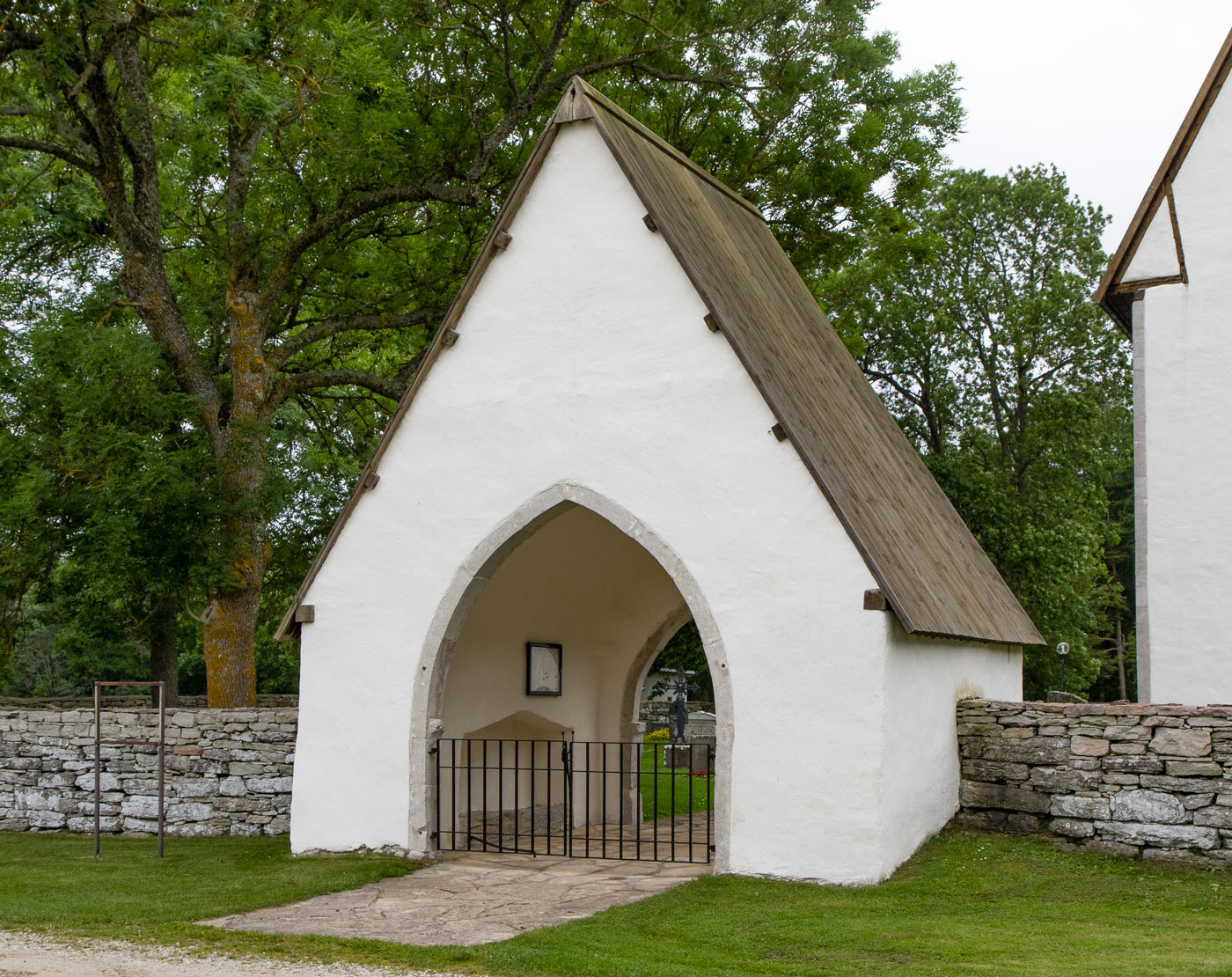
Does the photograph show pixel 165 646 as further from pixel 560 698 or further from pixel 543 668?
pixel 543 668

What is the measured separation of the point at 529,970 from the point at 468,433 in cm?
517

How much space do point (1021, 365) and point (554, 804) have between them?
869 inches

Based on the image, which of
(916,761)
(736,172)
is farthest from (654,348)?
(736,172)

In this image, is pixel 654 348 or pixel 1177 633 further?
pixel 1177 633

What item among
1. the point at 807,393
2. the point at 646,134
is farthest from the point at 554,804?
the point at 646,134

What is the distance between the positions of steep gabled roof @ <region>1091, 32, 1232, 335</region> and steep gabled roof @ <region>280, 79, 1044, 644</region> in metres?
2.73

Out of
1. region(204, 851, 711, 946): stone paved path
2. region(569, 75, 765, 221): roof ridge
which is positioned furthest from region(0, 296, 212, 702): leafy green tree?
region(569, 75, 765, 221): roof ridge

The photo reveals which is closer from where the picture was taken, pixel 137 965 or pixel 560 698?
pixel 137 965

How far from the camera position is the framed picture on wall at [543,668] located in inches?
527

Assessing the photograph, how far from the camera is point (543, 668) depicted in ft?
44.5

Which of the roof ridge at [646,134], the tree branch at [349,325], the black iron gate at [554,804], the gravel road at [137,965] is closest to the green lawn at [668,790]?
the black iron gate at [554,804]

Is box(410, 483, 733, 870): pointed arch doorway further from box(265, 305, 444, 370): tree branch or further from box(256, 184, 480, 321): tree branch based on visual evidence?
box(256, 184, 480, 321): tree branch

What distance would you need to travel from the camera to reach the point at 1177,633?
11.7 metres

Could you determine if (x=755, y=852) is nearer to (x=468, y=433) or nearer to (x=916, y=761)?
Result: (x=916, y=761)
